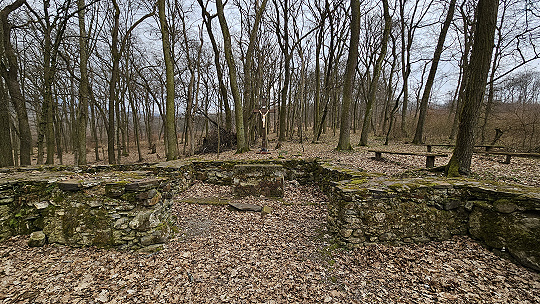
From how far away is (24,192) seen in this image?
3.92 metres

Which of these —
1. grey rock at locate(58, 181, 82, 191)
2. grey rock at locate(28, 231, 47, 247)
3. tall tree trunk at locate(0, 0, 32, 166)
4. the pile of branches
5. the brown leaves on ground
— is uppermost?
tall tree trunk at locate(0, 0, 32, 166)

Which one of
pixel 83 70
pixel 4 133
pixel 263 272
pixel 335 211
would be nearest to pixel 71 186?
pixel 263 272

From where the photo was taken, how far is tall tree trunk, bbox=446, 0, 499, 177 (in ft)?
14.1

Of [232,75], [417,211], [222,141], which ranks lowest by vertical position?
[417,211]

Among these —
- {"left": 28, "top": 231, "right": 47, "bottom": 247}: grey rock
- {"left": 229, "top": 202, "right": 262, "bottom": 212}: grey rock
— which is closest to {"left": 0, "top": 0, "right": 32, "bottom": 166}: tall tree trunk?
{"left": 28, "top": 231, "right": 47, "bottom": 247}: grey rock

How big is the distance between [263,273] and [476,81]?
18.7 feet

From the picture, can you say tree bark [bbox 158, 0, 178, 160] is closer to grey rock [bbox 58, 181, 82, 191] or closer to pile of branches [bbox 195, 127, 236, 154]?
pile of branches [bbox 195, 127, 236, 154]

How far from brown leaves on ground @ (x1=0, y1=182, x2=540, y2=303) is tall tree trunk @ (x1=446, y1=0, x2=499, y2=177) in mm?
2177

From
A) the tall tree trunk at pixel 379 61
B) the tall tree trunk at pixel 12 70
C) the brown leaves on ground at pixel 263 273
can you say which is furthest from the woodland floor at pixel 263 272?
the tall tree trunk at pixel 379 61

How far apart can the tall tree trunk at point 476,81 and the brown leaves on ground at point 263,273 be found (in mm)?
2177

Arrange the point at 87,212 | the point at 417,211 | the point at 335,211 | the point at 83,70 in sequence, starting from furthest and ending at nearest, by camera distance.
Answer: the point at 83,70 → the point at 335,211 → the point at 87,212 → the point at 417,211

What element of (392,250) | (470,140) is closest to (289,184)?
(392,250)

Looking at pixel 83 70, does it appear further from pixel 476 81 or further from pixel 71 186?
pixel 476 81

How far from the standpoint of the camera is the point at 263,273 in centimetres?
296
